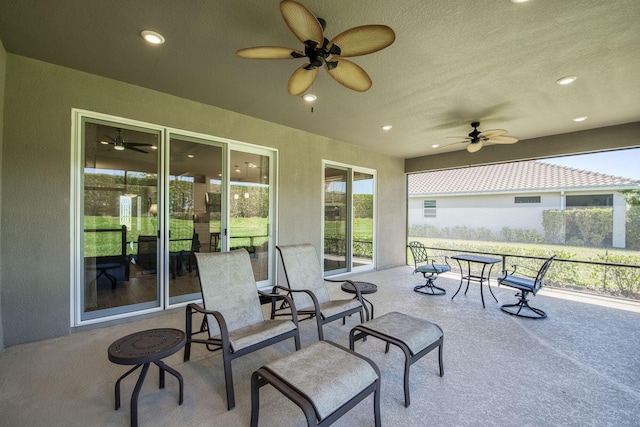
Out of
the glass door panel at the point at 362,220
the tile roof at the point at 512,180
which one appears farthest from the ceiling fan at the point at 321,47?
the tile roof at the point at 512,180

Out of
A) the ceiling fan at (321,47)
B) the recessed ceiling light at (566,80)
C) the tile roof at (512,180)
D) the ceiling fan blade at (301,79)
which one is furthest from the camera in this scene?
the tile roof at (512,180)

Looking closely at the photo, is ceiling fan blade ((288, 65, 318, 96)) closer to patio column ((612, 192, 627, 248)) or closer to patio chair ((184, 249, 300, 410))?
patio chair ((184, 249, 300, 410))

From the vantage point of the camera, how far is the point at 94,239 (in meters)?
3.25

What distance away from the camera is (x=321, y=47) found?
204 centimetres

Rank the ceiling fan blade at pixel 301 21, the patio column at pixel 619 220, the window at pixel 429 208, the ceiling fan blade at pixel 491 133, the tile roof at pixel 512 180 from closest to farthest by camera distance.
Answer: the ceiling fan blade at pixel 301 21
the ceiling fan blade at pixel 491 133
the patio column at pixel 619 220
the tile roof at pixel 512 180
the window at pixel 429 208

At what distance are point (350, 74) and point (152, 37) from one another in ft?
6.20

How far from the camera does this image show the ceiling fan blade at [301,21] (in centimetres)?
163

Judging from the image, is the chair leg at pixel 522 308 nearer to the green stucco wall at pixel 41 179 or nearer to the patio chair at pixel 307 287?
the patio chair at pixel 307 287

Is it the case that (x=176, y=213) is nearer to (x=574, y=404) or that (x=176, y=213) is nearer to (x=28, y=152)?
(x=28, y=152)

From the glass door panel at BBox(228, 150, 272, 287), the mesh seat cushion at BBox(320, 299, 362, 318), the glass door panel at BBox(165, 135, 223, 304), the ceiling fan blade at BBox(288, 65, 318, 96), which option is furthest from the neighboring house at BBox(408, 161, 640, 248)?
the ceiling fan blade at BBox(288, 65, 318, 96)

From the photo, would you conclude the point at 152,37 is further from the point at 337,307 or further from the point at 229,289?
the point at 337,307

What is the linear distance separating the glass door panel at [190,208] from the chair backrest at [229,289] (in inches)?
48.7

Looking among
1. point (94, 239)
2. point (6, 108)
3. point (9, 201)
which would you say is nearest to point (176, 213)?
point (94, 239)

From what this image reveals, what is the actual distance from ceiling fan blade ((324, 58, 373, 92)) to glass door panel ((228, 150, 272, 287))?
101 inches
